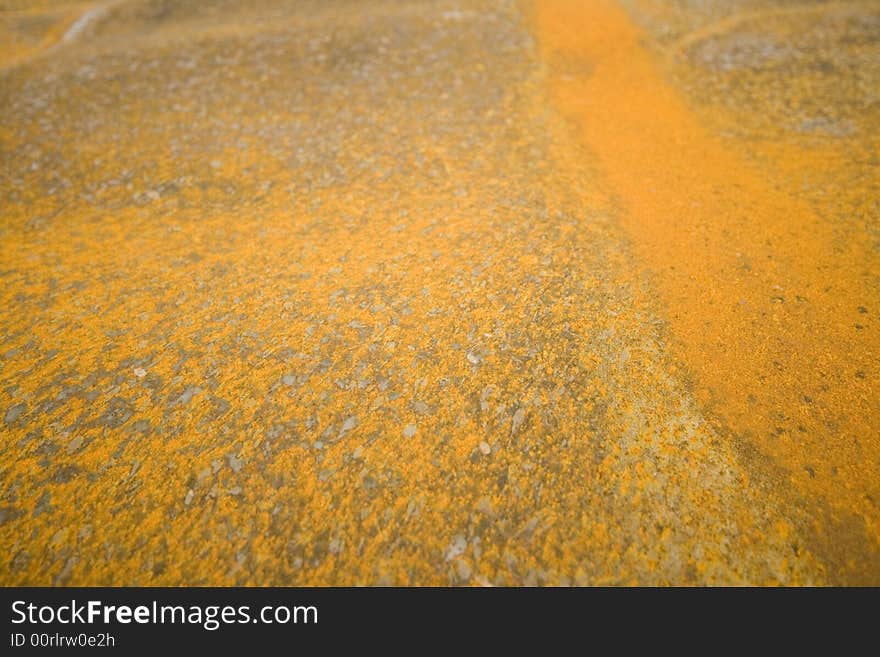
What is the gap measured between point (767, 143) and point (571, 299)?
22.0 ft

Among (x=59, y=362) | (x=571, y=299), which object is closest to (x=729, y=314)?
(x=571, y=299)

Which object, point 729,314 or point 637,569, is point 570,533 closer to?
point 637,569

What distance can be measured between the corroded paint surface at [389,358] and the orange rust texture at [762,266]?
0.18 feet

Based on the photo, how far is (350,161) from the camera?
27.4ft

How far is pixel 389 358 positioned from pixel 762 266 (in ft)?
19.0

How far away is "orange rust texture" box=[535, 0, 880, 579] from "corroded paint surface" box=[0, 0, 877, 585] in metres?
0.06

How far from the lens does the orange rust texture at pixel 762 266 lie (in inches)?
159

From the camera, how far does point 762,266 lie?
580 centimetres

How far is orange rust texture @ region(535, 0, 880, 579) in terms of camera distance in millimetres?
4027

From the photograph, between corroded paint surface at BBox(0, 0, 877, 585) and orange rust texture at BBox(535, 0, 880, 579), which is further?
orange rust texture at BBox(535, 0, 880, 579)

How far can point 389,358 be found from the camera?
4.96 meters

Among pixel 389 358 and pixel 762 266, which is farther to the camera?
pixel 762 266

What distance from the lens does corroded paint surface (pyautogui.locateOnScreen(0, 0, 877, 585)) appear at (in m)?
3.56
